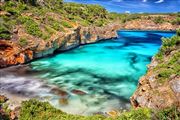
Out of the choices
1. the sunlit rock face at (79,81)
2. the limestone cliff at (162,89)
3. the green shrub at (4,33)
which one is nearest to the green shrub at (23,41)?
the green shrub at (4,33)

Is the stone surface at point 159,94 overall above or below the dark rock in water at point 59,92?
above

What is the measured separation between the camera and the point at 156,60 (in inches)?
909

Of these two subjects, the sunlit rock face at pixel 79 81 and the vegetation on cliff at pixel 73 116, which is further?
the sunlit rock face at pixel 79 81

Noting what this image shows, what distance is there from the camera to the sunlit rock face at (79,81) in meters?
24.1

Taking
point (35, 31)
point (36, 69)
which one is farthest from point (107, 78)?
point (35, 31)

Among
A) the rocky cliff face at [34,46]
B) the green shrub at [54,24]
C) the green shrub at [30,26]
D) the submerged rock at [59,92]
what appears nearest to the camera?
A: the submerged rock at [59,92]

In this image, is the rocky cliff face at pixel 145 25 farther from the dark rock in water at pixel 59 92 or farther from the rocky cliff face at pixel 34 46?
the dark rock in water at pixel 59 92

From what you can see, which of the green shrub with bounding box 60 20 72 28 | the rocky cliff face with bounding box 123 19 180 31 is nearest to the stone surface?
the green shrub with bounding box 60 20 72 28

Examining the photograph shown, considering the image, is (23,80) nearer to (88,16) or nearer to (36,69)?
(36,69)

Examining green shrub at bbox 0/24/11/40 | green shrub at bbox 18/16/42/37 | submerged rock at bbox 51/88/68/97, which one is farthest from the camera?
green shrub at bbox 18/16/42/37

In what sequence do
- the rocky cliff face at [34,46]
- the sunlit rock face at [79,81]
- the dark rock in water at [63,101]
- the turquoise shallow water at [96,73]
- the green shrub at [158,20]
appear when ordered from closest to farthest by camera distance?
the dark rock in water at [63,101] < the sunlit rock face at [79,81] < the turquoise shallow water at [96,73] < the rocky cliff face at [34,46] < the green shrub at [158,20]

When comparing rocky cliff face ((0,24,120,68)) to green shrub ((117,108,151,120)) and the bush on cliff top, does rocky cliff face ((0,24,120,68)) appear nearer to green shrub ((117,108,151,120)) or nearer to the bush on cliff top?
the bush on cliff top

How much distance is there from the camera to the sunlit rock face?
2409cm

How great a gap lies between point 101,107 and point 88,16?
51299 mm
